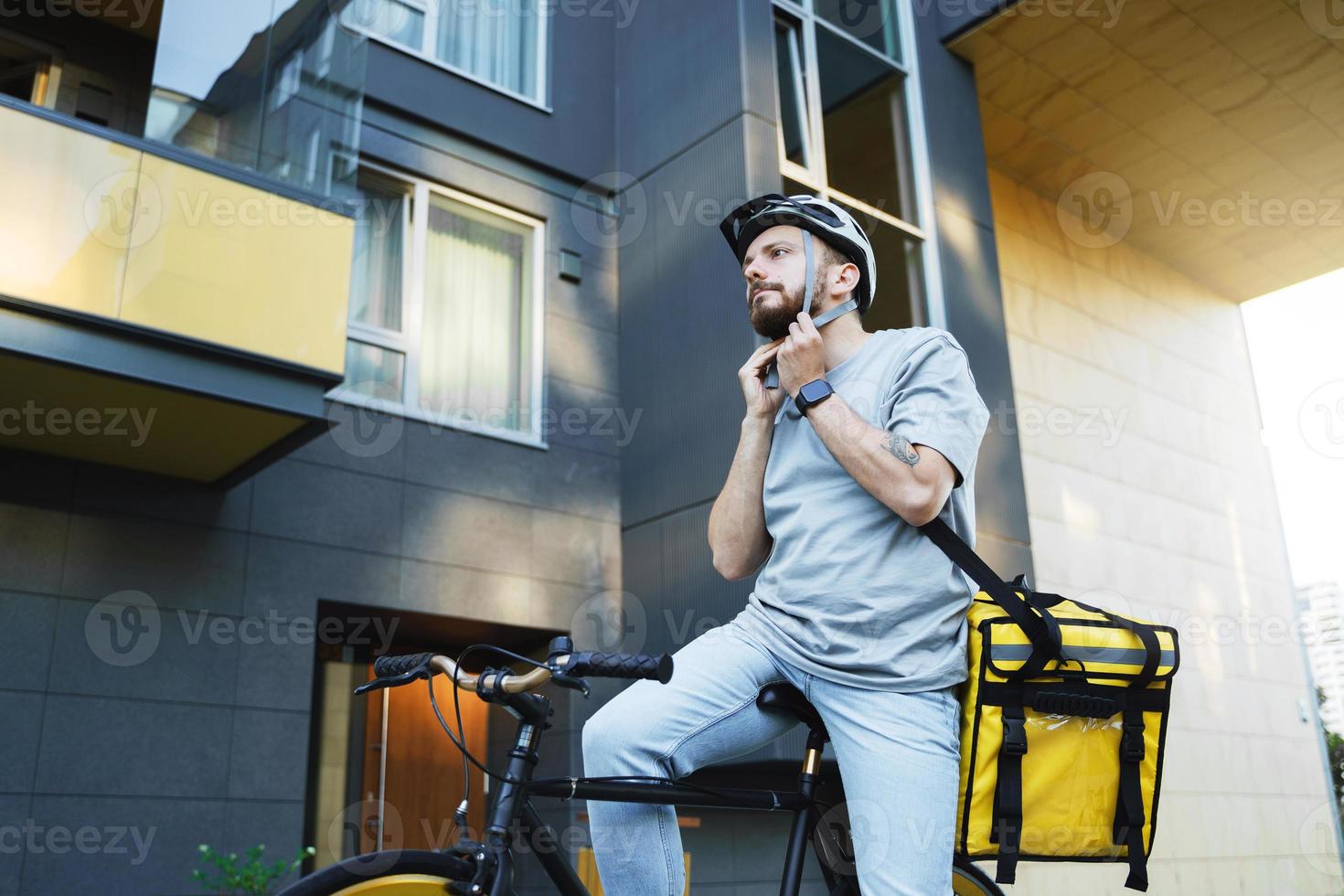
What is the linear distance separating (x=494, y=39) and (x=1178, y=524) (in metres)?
6.48

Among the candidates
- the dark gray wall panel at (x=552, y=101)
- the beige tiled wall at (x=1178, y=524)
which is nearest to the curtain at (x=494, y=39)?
the dark gray wall panel at (x=552, y=101)

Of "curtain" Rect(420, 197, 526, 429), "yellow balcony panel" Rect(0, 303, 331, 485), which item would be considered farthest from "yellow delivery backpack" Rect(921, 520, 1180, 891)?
"curtain" Rect(420, 197, 526, 429)

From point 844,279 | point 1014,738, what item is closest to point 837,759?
point 1014,738

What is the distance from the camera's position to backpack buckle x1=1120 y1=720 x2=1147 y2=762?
2.02 meters

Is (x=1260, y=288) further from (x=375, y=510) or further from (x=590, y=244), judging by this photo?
(x=375, y=510)

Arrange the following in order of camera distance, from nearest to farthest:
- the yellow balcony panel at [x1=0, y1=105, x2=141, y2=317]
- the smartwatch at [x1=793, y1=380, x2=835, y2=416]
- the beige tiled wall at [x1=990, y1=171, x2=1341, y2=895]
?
the smartwatch at [x1=793, y1=380, x2=835, y2=416], the yellow balcony panel at [x1=0, y1=105, x2=141, y2=317], the beige tiled wall at [x1=990, y1=171, x2=1341, y2=895]

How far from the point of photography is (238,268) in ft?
15.5

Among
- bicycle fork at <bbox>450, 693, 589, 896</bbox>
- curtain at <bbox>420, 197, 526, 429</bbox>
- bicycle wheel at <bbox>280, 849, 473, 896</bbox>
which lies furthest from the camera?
curtain at <bbox>420, 197, 526, 429</bbox>

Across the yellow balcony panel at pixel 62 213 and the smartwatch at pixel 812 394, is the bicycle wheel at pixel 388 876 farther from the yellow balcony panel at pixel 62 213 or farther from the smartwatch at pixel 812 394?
the yellow balcony panel at pixel 62 213

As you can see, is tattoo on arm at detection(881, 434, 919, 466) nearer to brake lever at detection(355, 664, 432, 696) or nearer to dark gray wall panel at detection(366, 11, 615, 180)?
brake lever at detection(355, 664, 432, 696)

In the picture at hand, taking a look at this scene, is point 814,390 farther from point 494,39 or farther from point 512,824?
point 494,39

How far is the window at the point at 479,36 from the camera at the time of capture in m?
7.25

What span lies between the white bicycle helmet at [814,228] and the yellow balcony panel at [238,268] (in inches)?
118

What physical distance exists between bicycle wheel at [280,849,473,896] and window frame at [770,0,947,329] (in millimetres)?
5758
